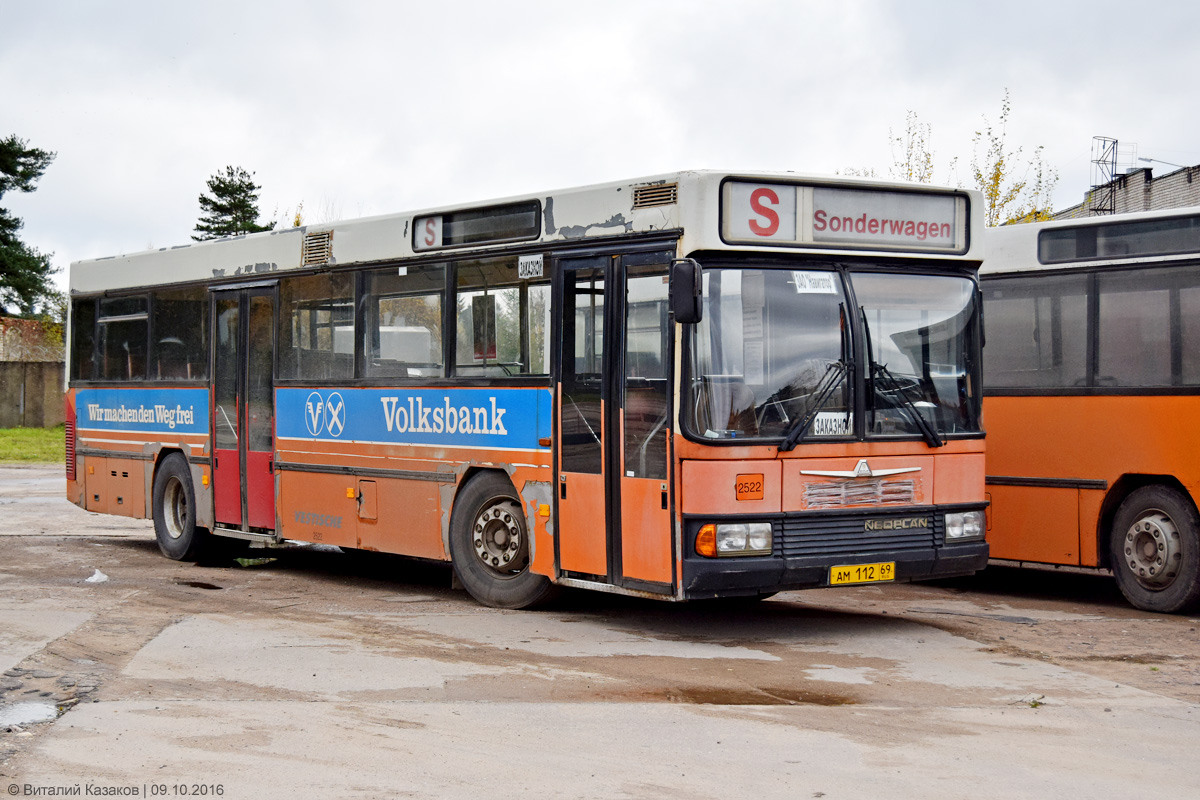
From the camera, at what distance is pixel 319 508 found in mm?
12562

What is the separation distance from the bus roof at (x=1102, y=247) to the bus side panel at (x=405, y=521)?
4846 mm

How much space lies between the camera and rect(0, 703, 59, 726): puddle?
6.94 meters

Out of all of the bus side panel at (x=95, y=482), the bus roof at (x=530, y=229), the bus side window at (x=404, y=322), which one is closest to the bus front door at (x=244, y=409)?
the bus roof at (x=530, y=229)

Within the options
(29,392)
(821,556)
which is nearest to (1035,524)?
(821,556)

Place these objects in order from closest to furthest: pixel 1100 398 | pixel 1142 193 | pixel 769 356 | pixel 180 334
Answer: pixel 769 356 < pixel 1100 398 < pixel 180 334 < pixel 1142 193

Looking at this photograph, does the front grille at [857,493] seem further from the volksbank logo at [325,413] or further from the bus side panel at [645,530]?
the volksbank logo at [325,413]

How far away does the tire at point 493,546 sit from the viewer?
10539mm

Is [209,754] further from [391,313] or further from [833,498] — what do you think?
[391,313]

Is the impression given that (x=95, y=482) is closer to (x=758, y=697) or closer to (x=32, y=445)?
(x=758, y=697)

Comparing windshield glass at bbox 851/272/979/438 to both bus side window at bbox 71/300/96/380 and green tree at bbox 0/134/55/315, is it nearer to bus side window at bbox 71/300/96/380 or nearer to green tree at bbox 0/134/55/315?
bus side window at bbox 71/300/96/380

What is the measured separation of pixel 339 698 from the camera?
24.8 ft

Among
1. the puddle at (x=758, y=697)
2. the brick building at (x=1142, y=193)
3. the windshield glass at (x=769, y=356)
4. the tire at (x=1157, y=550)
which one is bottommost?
the puddle at (x=758, y=697)

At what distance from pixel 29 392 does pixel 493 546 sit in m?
43.3

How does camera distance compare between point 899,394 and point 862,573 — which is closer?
point 862,573
